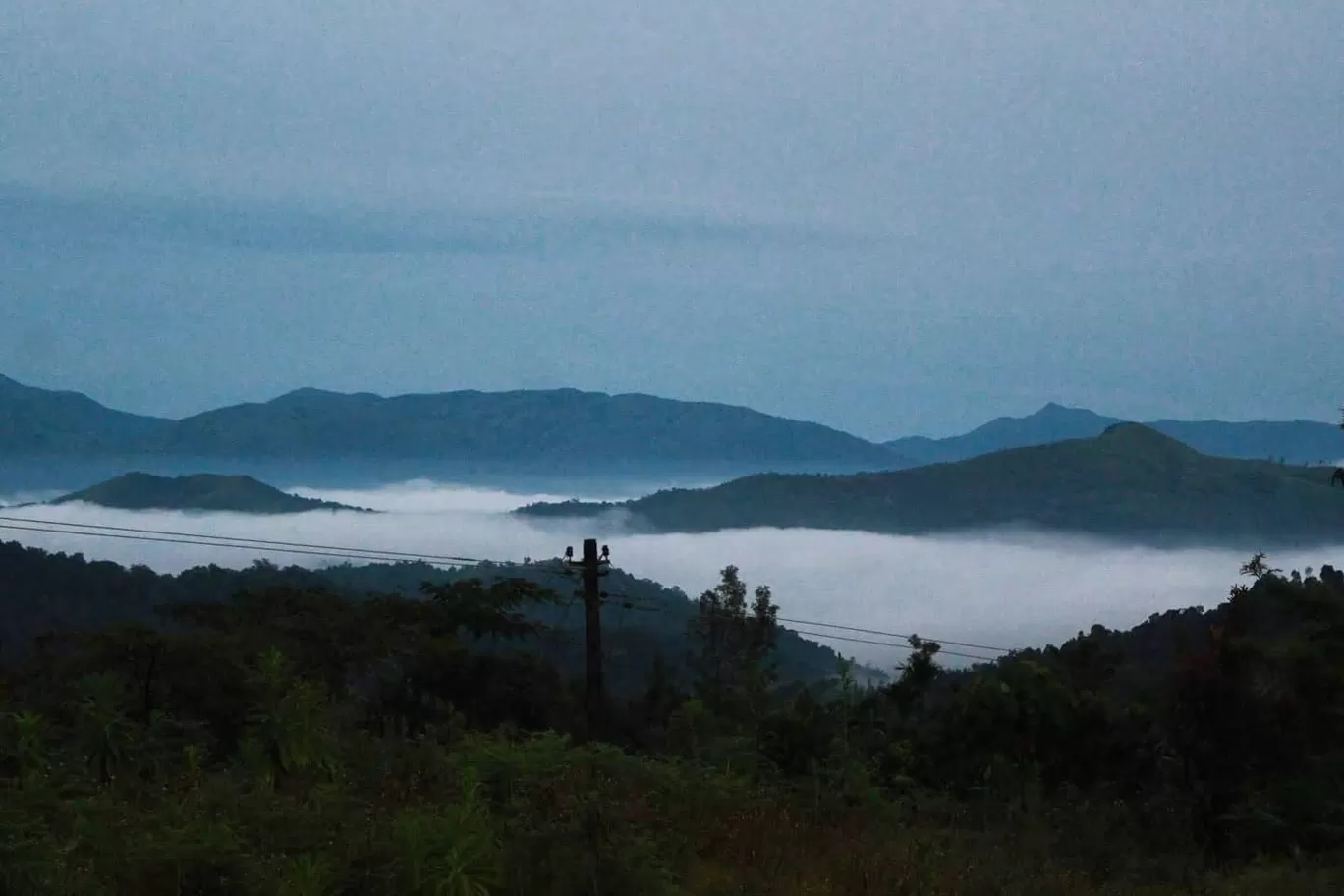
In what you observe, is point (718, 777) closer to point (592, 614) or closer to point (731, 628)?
point (592, 614)

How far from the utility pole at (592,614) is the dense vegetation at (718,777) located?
2.47 metres

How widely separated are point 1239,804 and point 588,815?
8.89 m

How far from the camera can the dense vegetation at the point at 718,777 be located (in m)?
6.17

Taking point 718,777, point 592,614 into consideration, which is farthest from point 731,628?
point 718,777

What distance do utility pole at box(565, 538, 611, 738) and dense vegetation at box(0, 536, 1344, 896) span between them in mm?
2465

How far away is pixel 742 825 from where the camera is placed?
8312 mm

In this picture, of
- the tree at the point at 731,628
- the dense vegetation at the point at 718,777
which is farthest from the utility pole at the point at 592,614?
the tree at the point at 731,628

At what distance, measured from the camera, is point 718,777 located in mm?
9797

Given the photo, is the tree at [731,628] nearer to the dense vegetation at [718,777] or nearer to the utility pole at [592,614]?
the utility pole at [592,614]

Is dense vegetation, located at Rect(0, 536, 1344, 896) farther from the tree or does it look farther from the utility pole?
the tree

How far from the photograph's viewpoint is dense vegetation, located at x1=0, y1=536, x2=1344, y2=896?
6.17 metres

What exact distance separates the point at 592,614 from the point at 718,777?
46.7 feet

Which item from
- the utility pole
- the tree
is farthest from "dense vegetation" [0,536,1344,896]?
the tree

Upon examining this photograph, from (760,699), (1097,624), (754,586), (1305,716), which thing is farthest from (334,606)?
(754,586)
